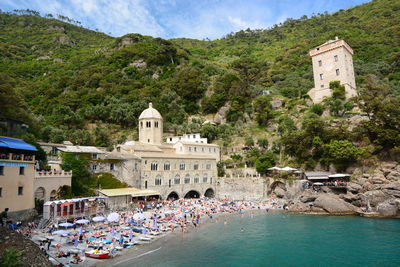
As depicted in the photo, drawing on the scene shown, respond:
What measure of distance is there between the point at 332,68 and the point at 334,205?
30.5m

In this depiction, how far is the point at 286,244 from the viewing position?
23922mm

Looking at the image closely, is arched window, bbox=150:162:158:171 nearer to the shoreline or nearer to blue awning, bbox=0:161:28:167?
the shoreline

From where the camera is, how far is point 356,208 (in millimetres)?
34906

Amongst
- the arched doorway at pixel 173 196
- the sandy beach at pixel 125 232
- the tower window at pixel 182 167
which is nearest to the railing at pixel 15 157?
the sandy beach at pixel 125 232

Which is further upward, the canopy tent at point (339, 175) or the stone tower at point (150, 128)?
the stone tower at point (150, 128)

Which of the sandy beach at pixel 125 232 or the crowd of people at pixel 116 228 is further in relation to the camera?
the crowd of people at pixel 116 228

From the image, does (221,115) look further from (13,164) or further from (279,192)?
(13,164)

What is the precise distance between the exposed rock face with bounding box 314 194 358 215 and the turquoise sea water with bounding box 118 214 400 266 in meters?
2.38

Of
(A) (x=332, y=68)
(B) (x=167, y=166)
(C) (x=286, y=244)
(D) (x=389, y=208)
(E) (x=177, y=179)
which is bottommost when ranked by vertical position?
(C) (x=286, y=244)

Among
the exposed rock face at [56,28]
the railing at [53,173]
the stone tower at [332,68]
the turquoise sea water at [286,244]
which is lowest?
the turquoise sea water at [286,244]

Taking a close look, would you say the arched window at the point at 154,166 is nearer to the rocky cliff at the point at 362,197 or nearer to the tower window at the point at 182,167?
the tower window at the point at 182,167

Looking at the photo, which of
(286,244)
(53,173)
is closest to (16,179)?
(53,173)

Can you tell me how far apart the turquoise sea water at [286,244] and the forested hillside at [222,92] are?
45.1 feet

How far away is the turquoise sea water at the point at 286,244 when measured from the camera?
1959 centimetres
